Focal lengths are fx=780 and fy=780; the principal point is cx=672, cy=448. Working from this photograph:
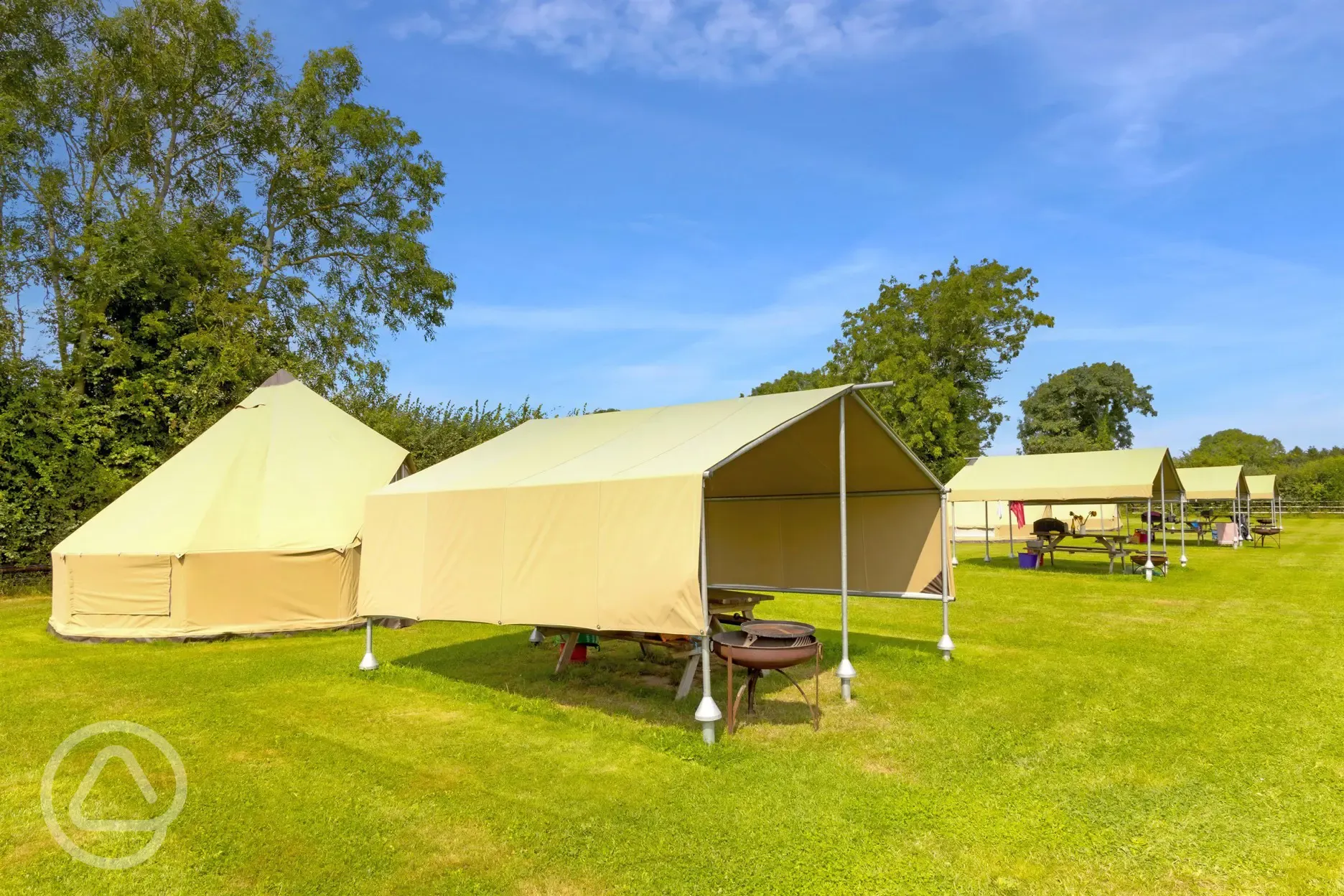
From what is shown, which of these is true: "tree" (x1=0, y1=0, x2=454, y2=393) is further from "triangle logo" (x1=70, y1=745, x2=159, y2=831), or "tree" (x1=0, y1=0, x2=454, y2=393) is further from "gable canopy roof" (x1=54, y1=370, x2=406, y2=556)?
"triangle logo" (x1=70, y1=745, x2=159, y2=831)

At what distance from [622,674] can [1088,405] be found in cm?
5415

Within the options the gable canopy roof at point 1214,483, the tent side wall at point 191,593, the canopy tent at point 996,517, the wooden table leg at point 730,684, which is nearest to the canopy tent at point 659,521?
the wooden table leg at point 730,684

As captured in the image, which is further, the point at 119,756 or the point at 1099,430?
the point at 1099,430

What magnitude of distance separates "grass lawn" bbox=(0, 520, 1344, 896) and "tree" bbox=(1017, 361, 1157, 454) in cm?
4673

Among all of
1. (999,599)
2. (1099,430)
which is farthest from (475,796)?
(1099,430)

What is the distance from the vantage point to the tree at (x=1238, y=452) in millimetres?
56938

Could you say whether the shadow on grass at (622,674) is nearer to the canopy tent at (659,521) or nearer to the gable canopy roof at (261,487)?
the canopy tent at (659,521)

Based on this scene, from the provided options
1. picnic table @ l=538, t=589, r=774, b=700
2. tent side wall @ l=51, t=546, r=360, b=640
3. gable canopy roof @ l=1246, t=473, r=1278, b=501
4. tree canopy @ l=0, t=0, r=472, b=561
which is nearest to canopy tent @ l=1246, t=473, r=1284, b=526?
gable canopy roof @ l=1246, t=473, r=1278, b=501

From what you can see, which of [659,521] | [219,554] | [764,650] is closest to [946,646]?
[764,650]

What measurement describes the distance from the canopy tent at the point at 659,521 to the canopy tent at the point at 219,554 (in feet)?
11.3

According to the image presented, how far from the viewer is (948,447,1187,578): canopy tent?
17484 millimetres

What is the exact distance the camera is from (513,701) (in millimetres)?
7207

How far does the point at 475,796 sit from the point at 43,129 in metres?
21.3

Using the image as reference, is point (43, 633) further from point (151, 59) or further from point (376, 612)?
point (151, 59)
